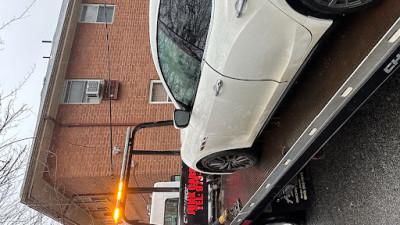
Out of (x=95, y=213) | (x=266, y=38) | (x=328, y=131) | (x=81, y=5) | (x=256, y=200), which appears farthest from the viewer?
(x=95, y=213)

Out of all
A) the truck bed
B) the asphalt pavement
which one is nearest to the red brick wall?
the asphalt pavement

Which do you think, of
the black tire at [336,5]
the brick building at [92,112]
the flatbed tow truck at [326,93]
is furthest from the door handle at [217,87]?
the brick building at [92,112]

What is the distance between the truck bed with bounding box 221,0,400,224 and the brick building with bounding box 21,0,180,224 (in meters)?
4.94

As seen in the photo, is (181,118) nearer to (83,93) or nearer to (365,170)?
(365,170)

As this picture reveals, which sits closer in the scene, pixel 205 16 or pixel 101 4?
pixel 205 16

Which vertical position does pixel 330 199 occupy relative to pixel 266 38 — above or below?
below

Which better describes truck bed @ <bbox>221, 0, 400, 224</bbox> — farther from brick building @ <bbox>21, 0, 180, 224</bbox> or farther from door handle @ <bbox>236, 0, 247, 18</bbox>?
brick building @ <bbox>21, 0, 180, 224</bbox>

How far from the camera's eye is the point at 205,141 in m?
3.96

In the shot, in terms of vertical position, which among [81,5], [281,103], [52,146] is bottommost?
[281,103]

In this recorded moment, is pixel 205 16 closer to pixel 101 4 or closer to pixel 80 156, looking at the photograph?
pixel 80 156

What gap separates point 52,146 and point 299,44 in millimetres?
7624

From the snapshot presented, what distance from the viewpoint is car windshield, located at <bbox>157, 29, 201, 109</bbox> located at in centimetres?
357

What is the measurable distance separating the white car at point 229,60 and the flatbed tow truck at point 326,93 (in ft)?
0.72

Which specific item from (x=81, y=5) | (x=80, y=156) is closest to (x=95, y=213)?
(x=80, y=156)
